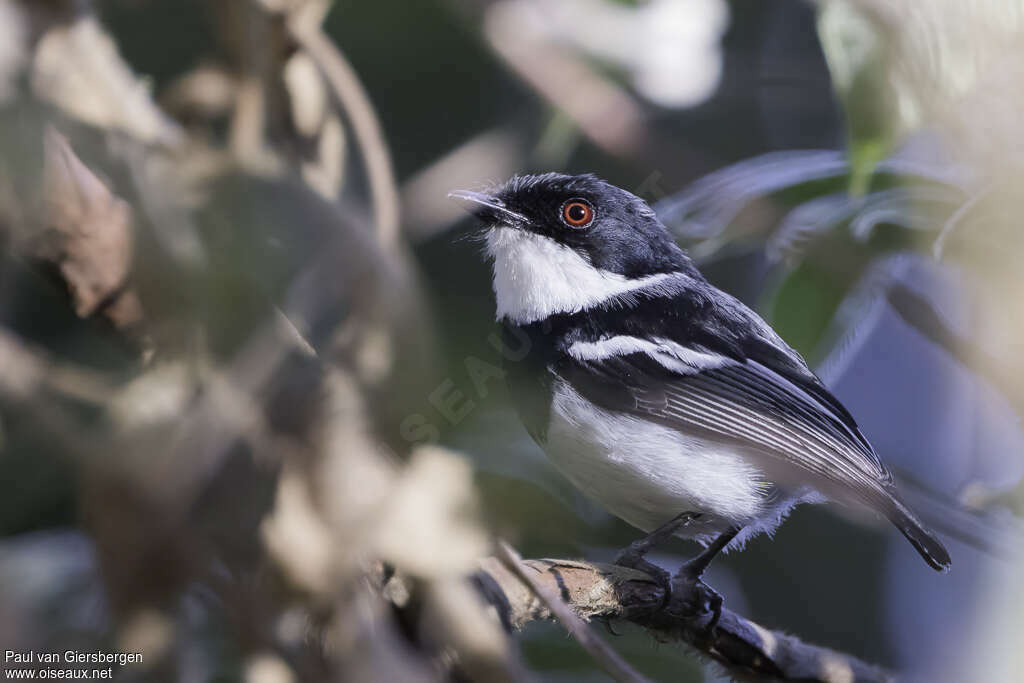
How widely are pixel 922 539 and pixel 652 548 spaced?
0.40m

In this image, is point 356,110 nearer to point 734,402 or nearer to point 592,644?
point 734,402

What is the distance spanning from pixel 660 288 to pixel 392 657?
81 centimetres

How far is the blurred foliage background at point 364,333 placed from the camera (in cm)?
106

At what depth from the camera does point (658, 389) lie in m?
1.43

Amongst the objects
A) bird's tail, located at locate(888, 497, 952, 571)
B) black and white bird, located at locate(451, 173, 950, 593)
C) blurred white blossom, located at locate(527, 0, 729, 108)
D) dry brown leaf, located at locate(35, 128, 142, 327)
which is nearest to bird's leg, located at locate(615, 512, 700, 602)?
black and white bird, located at locate(451, 173, 950, 593)

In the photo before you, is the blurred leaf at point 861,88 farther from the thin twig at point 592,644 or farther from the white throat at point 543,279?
the thin twig at point 592,644

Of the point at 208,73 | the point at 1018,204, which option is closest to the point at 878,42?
the point at 1018,204

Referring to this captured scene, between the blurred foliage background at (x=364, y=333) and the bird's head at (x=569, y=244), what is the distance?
0.08 meters

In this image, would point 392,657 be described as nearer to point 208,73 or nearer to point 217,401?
point 217,401

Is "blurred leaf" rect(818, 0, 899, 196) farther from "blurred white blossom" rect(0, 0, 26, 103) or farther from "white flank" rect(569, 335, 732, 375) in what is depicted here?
"blurred white blossom" rect(0, 0, 26, 103)

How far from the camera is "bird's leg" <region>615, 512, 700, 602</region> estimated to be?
1.38 m

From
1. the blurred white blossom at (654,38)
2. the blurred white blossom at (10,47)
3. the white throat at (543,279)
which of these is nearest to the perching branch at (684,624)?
the white throat at (543,279)

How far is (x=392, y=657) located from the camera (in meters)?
0.95

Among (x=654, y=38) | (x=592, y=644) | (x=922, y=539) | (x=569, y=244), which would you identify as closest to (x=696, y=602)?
(x=922, y=539)
